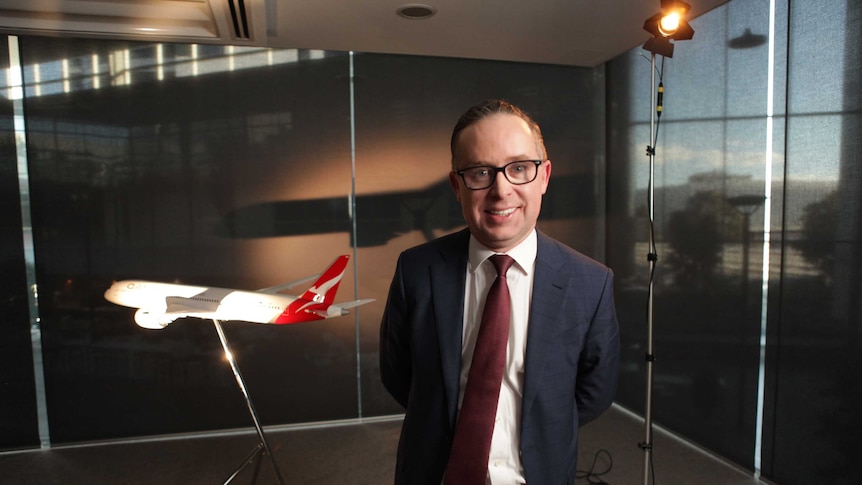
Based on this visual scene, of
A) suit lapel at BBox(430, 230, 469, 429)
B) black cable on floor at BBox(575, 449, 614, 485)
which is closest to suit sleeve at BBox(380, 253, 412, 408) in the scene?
suit lapel at BBox(430, 230, 469, 429)

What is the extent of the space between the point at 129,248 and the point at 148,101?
3.27 feet

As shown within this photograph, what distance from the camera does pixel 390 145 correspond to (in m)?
3.68

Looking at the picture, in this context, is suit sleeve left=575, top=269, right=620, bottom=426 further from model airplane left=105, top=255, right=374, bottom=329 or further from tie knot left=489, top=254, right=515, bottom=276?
model airplane left=105, top=255, right=374, bottom=329

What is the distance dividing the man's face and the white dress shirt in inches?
5.5

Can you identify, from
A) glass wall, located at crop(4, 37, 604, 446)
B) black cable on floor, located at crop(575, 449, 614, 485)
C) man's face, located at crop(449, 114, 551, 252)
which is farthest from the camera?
Answer: glass wall, located at crop(4, 37, 604, 446)

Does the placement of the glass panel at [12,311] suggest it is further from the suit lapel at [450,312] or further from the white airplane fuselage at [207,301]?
the suit lapel at [450,312]

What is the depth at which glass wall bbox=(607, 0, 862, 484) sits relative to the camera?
234 centimetres

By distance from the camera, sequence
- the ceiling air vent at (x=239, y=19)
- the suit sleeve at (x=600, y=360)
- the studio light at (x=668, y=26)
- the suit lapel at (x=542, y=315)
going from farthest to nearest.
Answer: the ceiling air vent at (x=239, y=19)
the studio light at (x=668, y=26)
the suit sleeve at (x=600, y=360)
the suit lapel at (x=542, y=315)

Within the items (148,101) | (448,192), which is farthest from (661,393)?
(148,101)

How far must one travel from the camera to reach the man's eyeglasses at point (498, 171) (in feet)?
3.38

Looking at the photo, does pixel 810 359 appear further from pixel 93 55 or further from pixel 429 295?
pixel 93 55

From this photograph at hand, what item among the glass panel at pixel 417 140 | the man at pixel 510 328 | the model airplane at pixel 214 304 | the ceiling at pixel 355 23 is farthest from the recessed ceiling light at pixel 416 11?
the man at pixel 510 328

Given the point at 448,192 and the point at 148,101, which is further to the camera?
the point at 448,192

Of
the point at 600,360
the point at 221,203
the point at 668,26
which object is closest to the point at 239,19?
the point at 221,203
